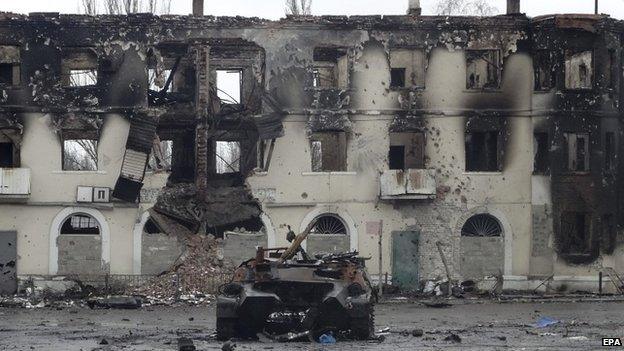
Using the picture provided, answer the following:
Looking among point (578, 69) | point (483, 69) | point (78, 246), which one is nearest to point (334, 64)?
point (483, 69)

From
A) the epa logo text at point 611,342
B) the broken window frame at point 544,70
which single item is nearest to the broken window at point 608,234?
the broken window frame at point 544,70

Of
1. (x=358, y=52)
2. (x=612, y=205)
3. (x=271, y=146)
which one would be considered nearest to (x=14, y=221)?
(x=271, y=146)

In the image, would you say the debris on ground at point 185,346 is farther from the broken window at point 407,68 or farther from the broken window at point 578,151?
the broken window at point 578,151

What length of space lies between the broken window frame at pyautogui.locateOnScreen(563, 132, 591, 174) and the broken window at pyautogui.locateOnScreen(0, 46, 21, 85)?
1920 cm

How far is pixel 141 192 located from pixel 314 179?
5.96 meters

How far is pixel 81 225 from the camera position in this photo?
147ft

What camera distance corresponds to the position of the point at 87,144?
61.2 m

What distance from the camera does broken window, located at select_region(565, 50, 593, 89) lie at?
156ft

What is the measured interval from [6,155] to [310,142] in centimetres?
1051

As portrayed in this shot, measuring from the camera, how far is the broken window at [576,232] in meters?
46.4

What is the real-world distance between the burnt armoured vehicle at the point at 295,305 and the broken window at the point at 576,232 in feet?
72.8

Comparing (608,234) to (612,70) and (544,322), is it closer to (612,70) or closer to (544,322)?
(612,70)

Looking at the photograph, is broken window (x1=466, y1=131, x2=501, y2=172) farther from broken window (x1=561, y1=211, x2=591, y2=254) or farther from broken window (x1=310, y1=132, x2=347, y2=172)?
broken window (x1=310, y1=132, x2=347, y2=172)

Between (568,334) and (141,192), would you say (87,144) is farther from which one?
(568,334)
